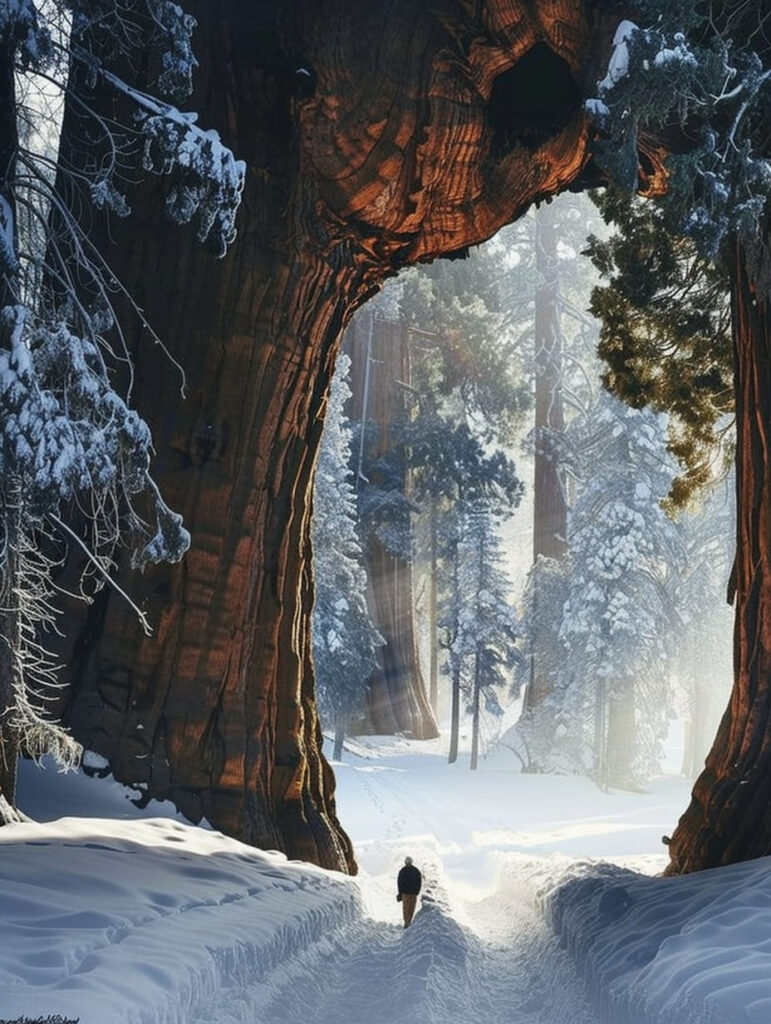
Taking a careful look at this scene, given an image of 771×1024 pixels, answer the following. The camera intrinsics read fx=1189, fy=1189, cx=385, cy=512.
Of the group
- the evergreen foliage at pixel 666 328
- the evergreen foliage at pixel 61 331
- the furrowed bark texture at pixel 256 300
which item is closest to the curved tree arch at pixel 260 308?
the furrowed bark texture at pixel 256 300

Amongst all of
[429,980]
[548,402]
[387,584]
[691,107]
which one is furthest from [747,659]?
[548,402]

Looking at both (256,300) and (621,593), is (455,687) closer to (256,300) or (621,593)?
(621,593)

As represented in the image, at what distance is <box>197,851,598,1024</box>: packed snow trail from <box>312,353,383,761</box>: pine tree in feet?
57.7

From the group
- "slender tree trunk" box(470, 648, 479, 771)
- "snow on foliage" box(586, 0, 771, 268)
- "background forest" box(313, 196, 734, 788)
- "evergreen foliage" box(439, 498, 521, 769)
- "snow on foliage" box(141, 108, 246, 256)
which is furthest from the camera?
"evergreen foliage" box(439, 498, 521, 769)

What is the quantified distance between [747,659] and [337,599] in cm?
2020

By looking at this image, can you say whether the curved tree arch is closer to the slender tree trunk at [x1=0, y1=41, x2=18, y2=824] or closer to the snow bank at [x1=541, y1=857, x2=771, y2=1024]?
the snow bank at [x1=541, y1=857, x2=771, y2=1024]

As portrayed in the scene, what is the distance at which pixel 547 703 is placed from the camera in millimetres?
32094

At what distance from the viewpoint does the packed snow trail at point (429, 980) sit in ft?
23.0

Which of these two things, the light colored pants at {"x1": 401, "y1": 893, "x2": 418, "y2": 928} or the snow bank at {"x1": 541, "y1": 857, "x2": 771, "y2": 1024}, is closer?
the snow bank at {"x1": 541, "y1": 857, "x2": 771, "y2": 1024}

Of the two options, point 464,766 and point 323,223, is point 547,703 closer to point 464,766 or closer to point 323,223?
point 464,766

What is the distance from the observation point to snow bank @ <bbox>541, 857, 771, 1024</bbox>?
5.30 m

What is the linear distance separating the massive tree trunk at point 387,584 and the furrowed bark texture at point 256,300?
2396 centimetres

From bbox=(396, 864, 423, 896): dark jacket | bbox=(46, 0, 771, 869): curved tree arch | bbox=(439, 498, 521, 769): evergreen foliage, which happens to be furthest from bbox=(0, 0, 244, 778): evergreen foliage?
bbox=(439, 498, 521, 769): evergreen foliage

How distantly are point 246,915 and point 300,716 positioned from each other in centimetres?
419
